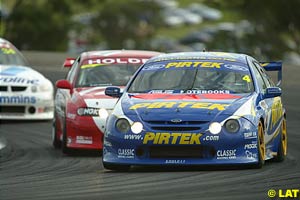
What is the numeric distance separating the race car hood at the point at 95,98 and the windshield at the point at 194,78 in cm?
184

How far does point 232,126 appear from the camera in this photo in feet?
34.2

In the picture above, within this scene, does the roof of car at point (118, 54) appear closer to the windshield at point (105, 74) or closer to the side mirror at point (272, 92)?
the windshield at point (105, 74)

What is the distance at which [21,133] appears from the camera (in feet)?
56.0

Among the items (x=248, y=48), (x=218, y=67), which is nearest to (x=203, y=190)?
(x=218, y=67)

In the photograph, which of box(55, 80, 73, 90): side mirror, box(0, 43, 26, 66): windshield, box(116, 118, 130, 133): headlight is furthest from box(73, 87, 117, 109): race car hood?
box(0, 43, 26, 66): windshield

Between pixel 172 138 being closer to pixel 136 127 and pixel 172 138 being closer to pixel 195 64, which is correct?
pixel 136 127

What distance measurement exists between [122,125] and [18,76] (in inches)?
341

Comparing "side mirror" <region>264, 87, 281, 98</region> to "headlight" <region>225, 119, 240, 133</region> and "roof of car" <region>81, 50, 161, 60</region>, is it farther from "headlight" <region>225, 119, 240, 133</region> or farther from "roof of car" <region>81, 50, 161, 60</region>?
"roof of car" <region>81, 50, 161, 60</region>

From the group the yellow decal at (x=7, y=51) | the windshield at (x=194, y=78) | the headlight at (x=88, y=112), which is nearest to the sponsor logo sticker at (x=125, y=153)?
the windshield at (x=194, y=78)

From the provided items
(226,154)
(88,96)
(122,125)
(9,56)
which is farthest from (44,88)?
(226,154)

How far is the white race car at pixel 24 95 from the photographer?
18734mm

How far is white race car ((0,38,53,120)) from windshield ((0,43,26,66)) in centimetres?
24

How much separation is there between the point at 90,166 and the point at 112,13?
72.9 meters

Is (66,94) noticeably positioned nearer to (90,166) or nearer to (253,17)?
(90,166)
